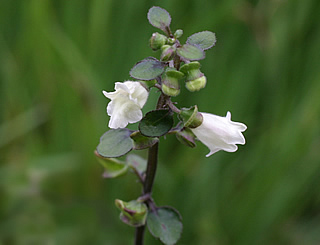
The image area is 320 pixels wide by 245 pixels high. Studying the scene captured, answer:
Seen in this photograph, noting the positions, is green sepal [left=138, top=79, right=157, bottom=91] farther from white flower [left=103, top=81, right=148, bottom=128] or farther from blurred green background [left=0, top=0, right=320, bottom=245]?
blurred green background [left=0, top=0, right=320, bottom=245]

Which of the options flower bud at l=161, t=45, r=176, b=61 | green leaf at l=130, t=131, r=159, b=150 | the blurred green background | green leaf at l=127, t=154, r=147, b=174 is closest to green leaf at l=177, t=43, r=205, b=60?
flower bud at l=161, t=45, r=176, b=61

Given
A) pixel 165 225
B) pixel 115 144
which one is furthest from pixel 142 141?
pixel 165 225

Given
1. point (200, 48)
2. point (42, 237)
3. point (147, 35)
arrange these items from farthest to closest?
point (147, 35), point (42, 237), point (200, 48)

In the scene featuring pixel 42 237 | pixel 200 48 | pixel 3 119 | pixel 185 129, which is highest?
pixel 200 48

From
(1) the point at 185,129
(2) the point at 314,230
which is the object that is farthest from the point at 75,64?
(2) the point at 314,230

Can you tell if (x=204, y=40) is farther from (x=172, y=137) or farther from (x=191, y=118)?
(x=172, y=137)

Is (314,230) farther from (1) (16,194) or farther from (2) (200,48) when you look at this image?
(2) (200,48)

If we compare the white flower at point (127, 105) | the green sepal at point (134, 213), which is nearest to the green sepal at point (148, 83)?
the white flower at point (127, 105)
